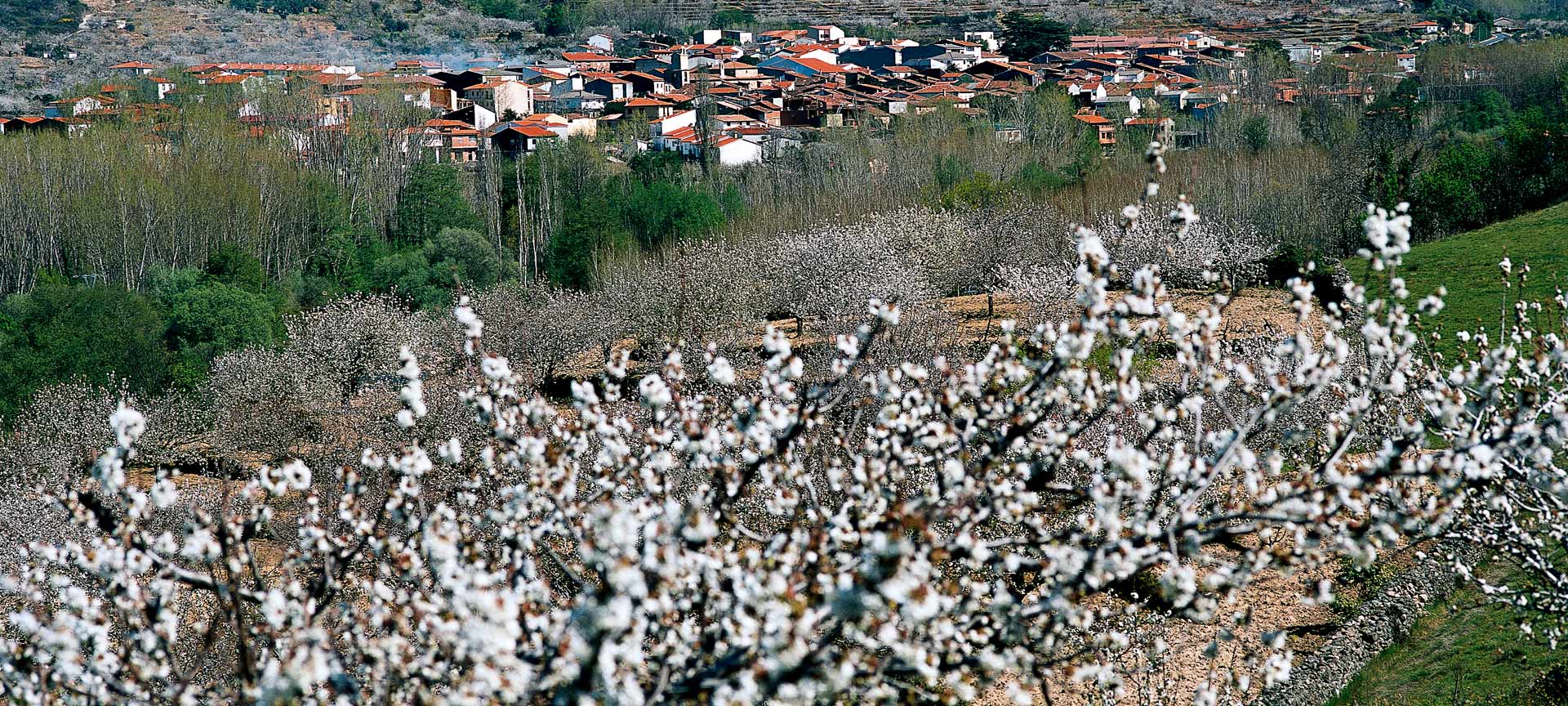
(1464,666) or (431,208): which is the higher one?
(1464,666)

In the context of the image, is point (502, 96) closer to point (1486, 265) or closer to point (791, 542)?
point (1486, 265)

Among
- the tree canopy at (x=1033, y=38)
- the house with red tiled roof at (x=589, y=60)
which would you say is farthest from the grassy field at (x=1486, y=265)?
the house with red tiled roof at (x=589, y=60)

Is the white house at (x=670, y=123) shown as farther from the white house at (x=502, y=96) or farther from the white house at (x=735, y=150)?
the white house at (x=502, y=96)

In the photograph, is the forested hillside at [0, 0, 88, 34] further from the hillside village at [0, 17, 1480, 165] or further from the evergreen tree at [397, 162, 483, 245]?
the evergreen tree at [397, 162, 483, 245]

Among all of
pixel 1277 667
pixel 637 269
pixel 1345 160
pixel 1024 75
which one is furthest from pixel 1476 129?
pixel 1277 667

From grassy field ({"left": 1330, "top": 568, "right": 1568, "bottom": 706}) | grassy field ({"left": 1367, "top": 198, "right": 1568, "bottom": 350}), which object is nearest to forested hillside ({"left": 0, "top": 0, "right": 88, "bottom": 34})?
grassy field ({"left": 1367, "top": 198, "right": 1568, "bottom": 350})

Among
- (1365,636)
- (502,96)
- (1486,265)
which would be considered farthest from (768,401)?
(502,96)

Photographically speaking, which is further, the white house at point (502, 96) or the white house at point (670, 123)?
the white house at point (502, 96)
